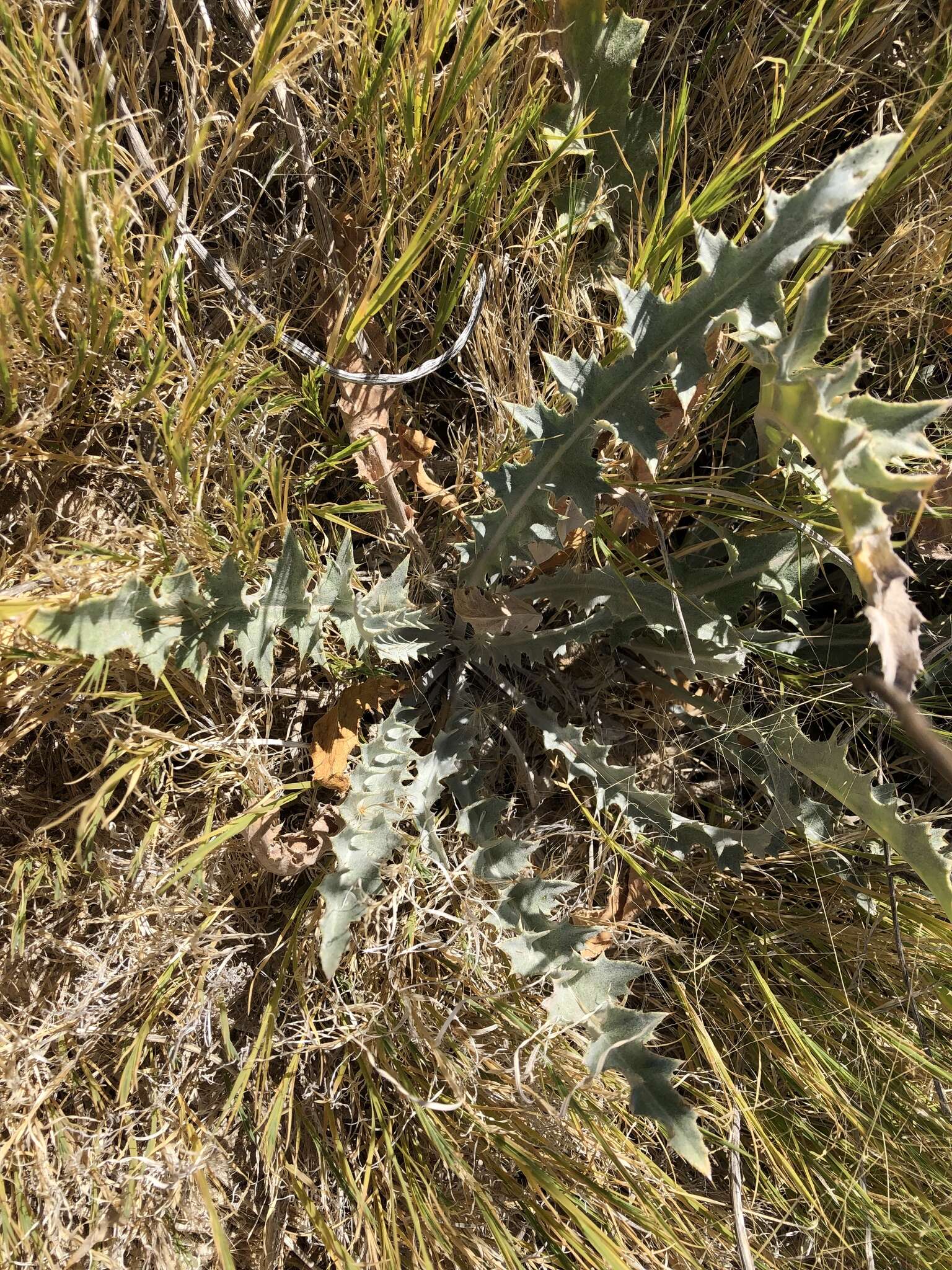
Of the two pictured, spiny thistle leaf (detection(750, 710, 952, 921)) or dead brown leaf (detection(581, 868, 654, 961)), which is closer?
spiny thistle leaf (detection(750, 710, 952, 921))

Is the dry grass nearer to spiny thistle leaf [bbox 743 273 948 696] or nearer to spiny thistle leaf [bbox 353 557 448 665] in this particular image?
spiny thistle leaf [bbox 353 557 448 665]

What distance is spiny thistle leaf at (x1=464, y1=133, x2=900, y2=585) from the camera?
98 cm

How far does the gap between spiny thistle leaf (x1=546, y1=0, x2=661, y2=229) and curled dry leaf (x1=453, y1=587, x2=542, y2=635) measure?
653 mm

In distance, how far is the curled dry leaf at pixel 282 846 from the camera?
4.76 feet

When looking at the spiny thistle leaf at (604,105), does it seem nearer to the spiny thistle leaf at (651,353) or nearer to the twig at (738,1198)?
the spiny thistle leaf at (651,353)

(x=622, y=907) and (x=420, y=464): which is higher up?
(x=420, y=464)

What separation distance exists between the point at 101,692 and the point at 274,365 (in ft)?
1.92

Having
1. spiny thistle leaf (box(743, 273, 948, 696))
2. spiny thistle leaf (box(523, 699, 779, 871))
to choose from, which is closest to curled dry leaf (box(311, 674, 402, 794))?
spiny thistle leaf (box(523, 699, 779, 871))

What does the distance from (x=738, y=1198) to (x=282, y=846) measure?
0.90 metres

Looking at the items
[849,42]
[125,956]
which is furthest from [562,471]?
[125,956]

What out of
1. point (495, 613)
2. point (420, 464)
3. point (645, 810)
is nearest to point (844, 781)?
point (645, 810)

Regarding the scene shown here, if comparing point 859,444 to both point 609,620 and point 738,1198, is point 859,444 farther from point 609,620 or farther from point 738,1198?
point 738,1198

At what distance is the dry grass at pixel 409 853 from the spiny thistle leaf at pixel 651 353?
177 mm

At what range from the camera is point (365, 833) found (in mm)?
1326
